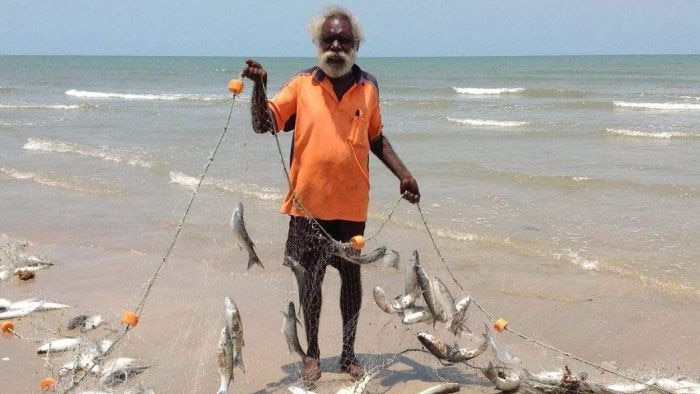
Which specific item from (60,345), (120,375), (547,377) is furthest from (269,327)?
(547,377)

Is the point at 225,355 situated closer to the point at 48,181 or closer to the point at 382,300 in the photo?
the point at 382,300

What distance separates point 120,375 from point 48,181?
323 inches

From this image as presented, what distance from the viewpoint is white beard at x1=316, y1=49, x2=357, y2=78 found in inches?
154

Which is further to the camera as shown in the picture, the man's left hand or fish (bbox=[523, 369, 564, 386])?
the man's left hand

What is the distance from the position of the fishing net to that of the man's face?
18.1 inches

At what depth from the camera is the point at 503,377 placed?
420cm

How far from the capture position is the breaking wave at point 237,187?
1034 centimetres

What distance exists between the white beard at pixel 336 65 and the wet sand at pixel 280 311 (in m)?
1.43

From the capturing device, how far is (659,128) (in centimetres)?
1911

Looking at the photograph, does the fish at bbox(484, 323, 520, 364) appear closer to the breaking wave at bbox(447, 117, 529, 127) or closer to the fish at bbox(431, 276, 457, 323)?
the fish at bbox(431, 276, 457, 323)

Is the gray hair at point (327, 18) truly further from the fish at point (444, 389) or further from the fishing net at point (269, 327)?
the fish at point (444, 389)

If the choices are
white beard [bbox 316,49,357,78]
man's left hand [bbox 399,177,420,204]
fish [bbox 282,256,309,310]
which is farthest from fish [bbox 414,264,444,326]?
white beard [bbox 316,49,357,78]

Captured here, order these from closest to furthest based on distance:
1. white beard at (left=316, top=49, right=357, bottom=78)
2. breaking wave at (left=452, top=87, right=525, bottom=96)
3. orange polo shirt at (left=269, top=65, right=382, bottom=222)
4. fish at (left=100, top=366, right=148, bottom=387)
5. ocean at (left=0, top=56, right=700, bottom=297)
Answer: white beard at (left=316, top=49, right=357, bottom=78) < orange polo shirt at (left=269, top=65, right=382, bottom=222) < fish at (left=100, top=366, right=148, bottom=387) < ocean at (left=0, top=56, right=700, bottom=297) < breaking wave at (left=452, top=87, right=525, bottom=96)

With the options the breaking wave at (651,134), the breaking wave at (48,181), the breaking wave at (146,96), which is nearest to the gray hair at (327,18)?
the breaking wave at (48,181)
